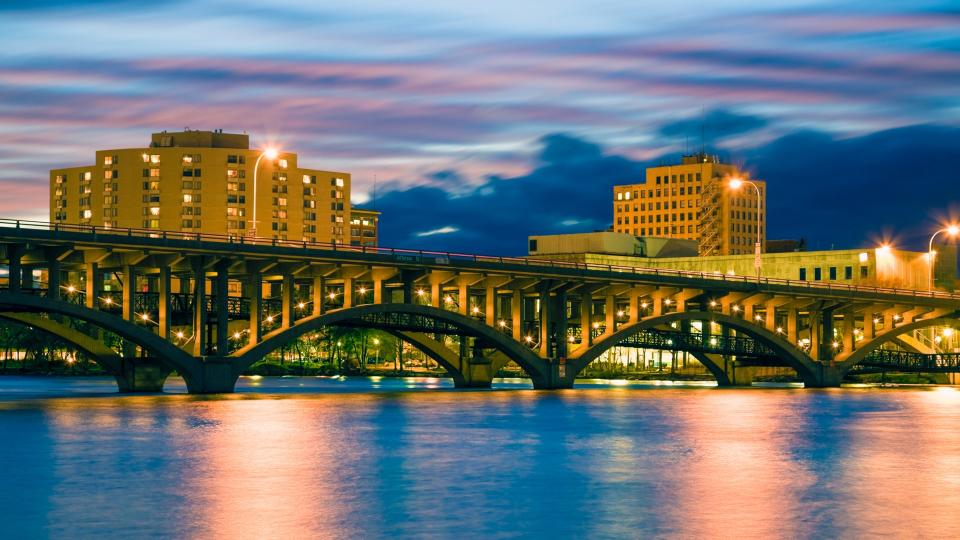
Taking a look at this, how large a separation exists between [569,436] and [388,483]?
21.4m

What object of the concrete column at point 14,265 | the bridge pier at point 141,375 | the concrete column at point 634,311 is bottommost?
the bridge pier at point 141,375

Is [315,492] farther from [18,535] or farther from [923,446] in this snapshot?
[923,446]

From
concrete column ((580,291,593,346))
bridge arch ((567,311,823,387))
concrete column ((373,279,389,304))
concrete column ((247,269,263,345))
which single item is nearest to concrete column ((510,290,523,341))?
concrete column ((580,291,593,346))

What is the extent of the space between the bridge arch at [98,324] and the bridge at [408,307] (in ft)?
0.40

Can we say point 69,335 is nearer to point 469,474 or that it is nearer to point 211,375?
point 211,375

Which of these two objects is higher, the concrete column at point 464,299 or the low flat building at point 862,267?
the low flat building at point 862,267

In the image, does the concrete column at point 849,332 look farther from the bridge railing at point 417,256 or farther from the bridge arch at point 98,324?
the bridge arch at point 98,324

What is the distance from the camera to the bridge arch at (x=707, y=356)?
11838 cm

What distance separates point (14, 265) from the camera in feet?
272

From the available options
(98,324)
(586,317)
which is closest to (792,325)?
(586,317)

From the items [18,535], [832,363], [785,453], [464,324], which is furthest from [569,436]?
[832,363]

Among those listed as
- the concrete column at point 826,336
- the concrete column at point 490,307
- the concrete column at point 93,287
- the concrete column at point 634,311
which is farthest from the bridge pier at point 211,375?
the concrete column at point 826,336

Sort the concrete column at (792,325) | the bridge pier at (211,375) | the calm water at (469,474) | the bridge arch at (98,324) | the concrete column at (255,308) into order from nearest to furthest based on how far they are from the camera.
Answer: the calm water at (469,474), the bridge arch at (98,324), the bridge pier at (211,375), the concrete column at (255,308), the concrete column at (792,325)

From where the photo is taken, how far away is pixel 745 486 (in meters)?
38.7
